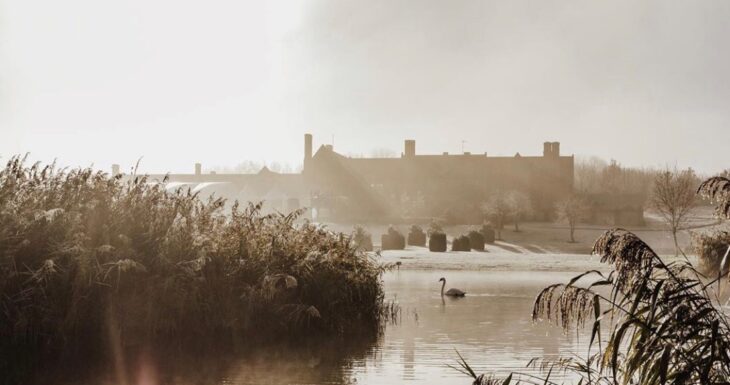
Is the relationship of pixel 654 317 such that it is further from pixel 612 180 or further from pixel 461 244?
pixel 612 180

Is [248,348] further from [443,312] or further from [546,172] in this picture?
[546,172]

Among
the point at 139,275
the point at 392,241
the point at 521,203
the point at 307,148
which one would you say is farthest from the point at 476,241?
the point at 307,148

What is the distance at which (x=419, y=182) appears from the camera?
90312 mm

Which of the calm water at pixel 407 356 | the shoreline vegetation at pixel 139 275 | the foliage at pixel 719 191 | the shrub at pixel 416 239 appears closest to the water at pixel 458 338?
the calm water at pixel 407 356

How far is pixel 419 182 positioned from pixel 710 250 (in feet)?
199

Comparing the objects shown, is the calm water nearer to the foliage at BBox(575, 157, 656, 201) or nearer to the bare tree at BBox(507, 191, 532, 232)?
the bare tree at BBox(507, 191, 532, 232)

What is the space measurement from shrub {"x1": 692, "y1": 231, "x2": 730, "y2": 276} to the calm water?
11032 millimetres

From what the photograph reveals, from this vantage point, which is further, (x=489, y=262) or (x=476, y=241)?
(x=476, y=241)

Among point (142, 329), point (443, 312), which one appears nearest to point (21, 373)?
point (142, 329)

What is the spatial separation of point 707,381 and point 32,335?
879 cm

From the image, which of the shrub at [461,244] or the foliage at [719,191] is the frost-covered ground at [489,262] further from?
the foliage at [719,191]

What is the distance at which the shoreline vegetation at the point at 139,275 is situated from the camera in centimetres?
1169

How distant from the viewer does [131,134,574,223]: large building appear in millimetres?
85000

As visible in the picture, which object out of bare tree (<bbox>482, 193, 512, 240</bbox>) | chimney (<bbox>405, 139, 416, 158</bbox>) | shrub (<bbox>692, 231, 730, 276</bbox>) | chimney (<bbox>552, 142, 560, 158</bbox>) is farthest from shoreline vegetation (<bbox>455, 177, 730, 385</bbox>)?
chimney (<bbox>552, 142, 560, 158</bbox>)
